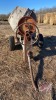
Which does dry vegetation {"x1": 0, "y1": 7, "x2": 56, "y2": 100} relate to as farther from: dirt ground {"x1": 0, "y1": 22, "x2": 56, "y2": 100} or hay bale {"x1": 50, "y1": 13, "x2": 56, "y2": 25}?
hay bale {"x1": 50, "y1": 13, "x2": 56, "y2": 25}

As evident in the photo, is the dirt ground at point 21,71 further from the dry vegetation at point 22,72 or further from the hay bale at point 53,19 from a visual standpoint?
the hay bale at point 53,19

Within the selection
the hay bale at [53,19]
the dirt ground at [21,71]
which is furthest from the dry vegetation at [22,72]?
the hay bale at [53,19]

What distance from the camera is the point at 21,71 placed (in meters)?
6.94

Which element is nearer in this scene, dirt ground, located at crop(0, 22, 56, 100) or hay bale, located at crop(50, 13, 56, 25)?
dirt ground, located at crop(0, 22, 56, 100)

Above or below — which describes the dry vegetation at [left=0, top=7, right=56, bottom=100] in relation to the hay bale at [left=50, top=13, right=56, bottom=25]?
above

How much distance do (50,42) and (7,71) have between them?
270 cm

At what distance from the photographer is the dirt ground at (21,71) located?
611cm

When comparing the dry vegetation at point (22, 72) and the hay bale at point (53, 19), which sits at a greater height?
the dry vegetation at point (22, 72)

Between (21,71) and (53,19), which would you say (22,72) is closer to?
(21,71)

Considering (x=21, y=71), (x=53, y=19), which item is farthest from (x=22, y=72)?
(x=53, y=19)

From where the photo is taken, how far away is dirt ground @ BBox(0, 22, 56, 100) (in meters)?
6.11

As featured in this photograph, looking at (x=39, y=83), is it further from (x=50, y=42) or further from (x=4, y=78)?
(x=50, y=42)

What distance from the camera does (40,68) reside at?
7.20m

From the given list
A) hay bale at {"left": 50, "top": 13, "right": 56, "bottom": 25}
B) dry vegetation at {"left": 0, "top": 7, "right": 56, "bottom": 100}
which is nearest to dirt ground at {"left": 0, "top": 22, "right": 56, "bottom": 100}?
dry vegetation at {"left": 0, "top": 7, "right": 56, "bottom": 100}
